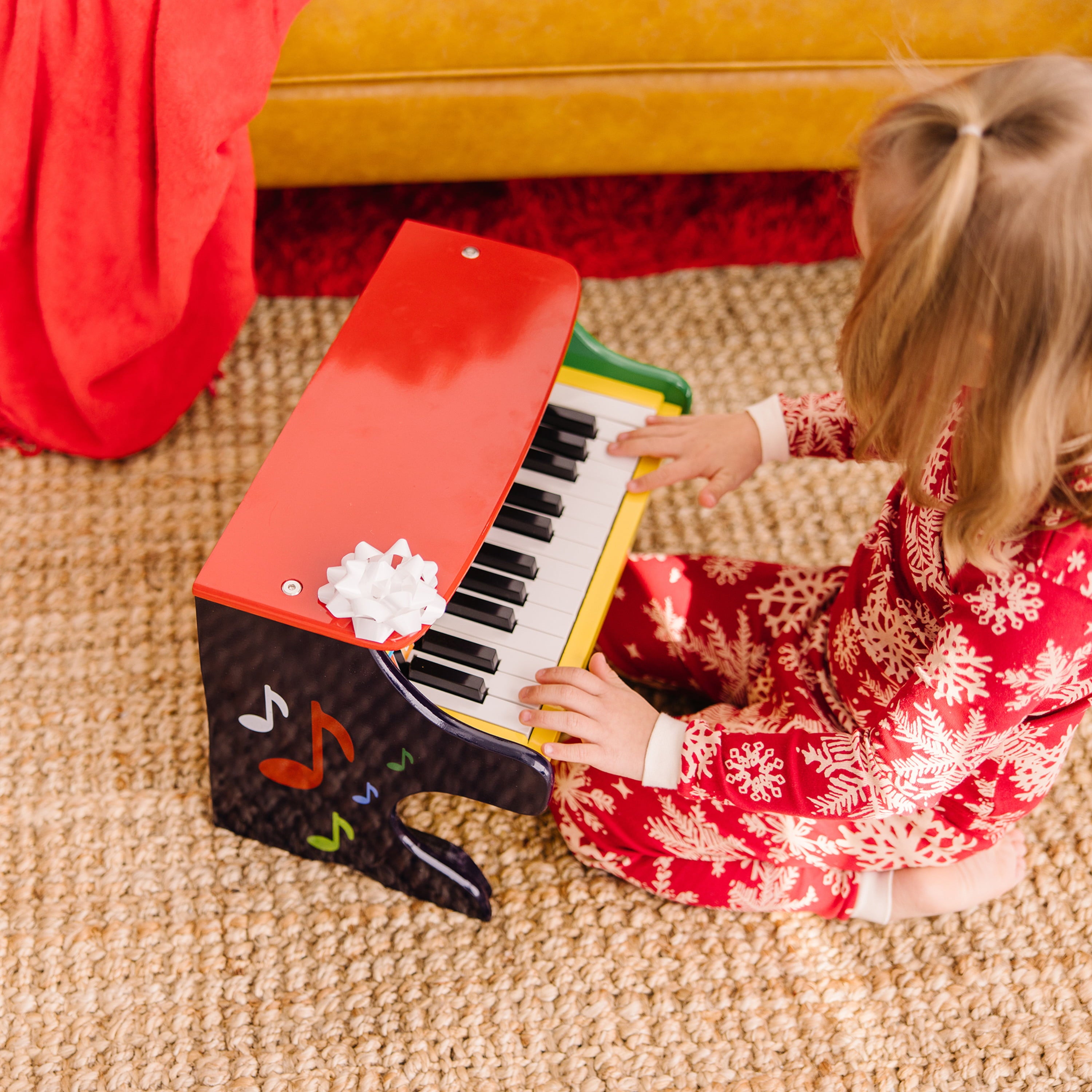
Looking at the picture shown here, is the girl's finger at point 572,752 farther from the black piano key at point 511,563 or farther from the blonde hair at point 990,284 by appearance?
the blonde hair at point 990,284

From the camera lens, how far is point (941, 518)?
798 millimetres

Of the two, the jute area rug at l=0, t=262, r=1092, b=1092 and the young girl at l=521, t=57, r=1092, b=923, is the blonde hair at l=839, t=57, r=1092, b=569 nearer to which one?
the young girl at l=521, t=57, r=1092, b=923

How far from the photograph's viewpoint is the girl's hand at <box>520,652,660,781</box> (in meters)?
0.83

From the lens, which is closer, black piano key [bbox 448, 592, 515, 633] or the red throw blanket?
black piano key [bbox 448, 592, 515, 633]

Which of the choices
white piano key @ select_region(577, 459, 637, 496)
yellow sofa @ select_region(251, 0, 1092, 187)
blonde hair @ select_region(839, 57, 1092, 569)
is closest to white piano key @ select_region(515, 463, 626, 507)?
white piano key @ select_region(577, 459, 637, 496)

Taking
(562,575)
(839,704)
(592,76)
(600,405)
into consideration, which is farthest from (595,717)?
(592,76)

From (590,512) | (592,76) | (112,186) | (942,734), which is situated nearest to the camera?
(942,734)

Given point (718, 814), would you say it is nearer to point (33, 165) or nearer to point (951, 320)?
point (951, 320)

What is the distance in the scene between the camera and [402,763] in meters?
0.86

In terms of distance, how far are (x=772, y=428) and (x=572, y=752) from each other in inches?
15.2

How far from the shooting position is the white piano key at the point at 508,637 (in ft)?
2.88

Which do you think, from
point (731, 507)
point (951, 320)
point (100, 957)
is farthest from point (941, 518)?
point (100, 957)

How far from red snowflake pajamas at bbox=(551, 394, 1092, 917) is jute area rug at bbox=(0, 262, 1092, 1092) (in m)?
0.08

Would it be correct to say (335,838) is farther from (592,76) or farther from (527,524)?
(592,76)
